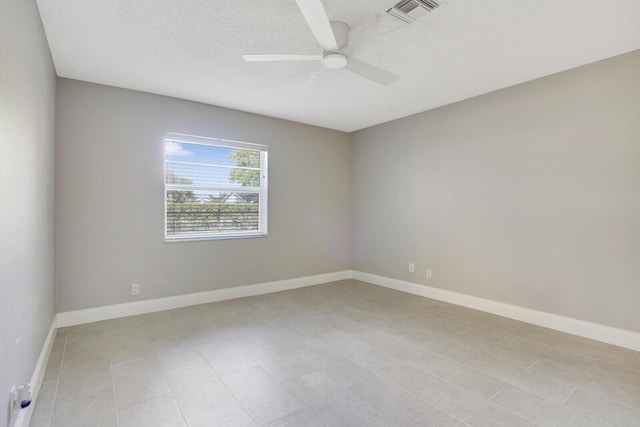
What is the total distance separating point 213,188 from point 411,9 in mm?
2957

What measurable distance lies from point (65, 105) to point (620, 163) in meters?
5.17

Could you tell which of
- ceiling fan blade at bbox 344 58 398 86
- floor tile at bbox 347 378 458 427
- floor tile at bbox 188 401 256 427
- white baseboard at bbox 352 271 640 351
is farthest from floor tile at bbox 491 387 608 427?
ceiling fan blade at bbox 344 58 398 86

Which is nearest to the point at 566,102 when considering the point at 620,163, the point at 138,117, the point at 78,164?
the point at 620,163

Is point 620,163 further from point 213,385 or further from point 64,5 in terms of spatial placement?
point 64,5

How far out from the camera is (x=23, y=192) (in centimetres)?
178

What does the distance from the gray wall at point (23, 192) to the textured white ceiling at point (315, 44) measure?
17.6 inches

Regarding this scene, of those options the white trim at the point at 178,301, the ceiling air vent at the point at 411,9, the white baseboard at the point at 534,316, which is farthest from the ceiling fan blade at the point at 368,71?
the white trim at the point at 178,301

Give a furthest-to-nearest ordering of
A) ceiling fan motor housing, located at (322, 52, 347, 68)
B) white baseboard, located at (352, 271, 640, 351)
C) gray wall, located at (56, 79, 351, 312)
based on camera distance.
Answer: gray wall, located at (56, 79, 351, 312)
white baseboard, located at (352, 271, 640, 351)
ceiling fan motor housing, located at (322, 52, 347, 68)

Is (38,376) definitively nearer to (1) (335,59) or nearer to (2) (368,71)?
(1) (335,59)

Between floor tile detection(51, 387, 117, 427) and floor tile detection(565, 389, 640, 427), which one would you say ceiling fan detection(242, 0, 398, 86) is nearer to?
floor tile detection(51, 387, 117, 427)

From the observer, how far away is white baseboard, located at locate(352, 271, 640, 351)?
2.72 metres

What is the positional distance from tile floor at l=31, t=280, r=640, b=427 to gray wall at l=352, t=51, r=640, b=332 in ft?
1.62

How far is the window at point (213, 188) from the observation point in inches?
149

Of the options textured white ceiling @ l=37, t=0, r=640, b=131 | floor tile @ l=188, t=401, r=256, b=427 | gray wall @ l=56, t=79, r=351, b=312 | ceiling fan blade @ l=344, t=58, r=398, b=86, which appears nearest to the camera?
floor tile @ l=188, t=401, r=256, b=427
